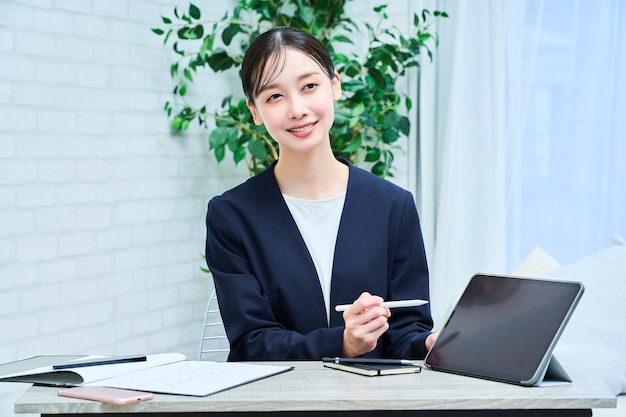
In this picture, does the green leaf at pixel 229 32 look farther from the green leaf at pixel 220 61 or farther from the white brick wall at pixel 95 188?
the white brick wall at pixel 95 188

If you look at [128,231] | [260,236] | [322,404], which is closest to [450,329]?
[322,404]

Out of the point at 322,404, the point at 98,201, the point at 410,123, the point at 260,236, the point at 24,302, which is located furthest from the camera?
the point at 410,123

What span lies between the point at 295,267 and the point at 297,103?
0.36m

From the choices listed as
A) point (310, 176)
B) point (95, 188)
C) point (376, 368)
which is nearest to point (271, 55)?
point (310, 176)

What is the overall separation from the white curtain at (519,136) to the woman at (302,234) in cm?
175

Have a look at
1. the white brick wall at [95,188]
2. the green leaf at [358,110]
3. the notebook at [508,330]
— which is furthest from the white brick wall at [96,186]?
the notebook at [508,330]

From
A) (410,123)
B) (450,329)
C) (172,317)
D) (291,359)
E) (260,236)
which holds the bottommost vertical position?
(172,317)

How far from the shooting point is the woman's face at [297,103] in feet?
5.83

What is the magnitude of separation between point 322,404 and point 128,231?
2267 mm

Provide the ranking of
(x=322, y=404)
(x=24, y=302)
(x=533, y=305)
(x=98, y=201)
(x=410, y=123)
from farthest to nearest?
(x=410, y=123), (x=98, y=201), (x=24, y=302), (x=533, y=305), (x=322, y=404)

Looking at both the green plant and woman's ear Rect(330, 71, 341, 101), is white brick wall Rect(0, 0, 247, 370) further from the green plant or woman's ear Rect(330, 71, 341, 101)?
woman's ear Rect(330, 71, 341, 101)

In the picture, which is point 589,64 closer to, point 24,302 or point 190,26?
point 190,26

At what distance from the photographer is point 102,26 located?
3.24 meters

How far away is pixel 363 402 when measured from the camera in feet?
4.14
